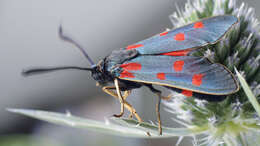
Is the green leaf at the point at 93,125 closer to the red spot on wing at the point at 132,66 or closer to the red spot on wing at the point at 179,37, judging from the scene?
the red spot on wing at the point at 132,66

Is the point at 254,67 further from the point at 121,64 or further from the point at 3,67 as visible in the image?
the point at 3,67

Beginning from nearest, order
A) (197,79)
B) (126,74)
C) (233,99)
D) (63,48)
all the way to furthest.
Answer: (197,79) < (126,74) < (233,99) < (63,48)

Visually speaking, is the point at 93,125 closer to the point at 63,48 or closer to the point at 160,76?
the point at 160,76

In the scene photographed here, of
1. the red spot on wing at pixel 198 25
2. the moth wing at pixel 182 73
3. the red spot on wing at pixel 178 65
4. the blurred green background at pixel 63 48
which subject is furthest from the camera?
the blurred green background at pixel 63 48

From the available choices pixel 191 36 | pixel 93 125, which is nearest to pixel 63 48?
pixel 93 125

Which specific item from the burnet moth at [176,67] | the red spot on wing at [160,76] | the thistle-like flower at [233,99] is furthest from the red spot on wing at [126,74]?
the thistle-like flower at [233,99]

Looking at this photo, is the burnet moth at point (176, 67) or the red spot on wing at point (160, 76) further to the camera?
the red spot on wing at point (160, 76)
